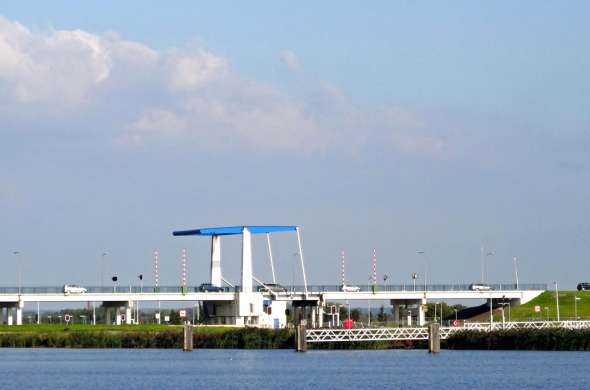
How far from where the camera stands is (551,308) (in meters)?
167

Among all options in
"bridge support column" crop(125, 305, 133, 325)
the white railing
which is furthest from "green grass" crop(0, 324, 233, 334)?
the white railing

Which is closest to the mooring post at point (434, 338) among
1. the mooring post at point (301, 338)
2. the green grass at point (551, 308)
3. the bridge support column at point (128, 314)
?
the mooring post at point (301, 338)

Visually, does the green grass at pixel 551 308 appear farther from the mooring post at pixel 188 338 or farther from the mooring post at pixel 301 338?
the mooring post at pixel 188 338

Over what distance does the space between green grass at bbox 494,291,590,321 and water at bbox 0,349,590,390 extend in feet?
132

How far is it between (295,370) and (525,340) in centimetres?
2542

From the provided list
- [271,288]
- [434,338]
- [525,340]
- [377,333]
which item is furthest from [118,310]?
[525,340]

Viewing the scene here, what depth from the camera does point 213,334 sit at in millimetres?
131750

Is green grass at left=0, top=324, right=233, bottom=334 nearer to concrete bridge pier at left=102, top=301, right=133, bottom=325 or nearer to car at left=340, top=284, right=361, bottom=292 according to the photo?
concrete bridge pier at left=102, top=301, right=133, bottom=325

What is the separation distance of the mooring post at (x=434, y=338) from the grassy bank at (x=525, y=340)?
4822 millimetres

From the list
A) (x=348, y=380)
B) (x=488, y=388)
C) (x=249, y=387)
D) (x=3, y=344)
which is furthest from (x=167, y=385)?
(x=3, y=344)

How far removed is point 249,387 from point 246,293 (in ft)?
221

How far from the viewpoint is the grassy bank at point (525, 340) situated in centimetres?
11600

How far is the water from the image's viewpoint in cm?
8756

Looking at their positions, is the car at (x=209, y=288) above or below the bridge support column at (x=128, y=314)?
above
